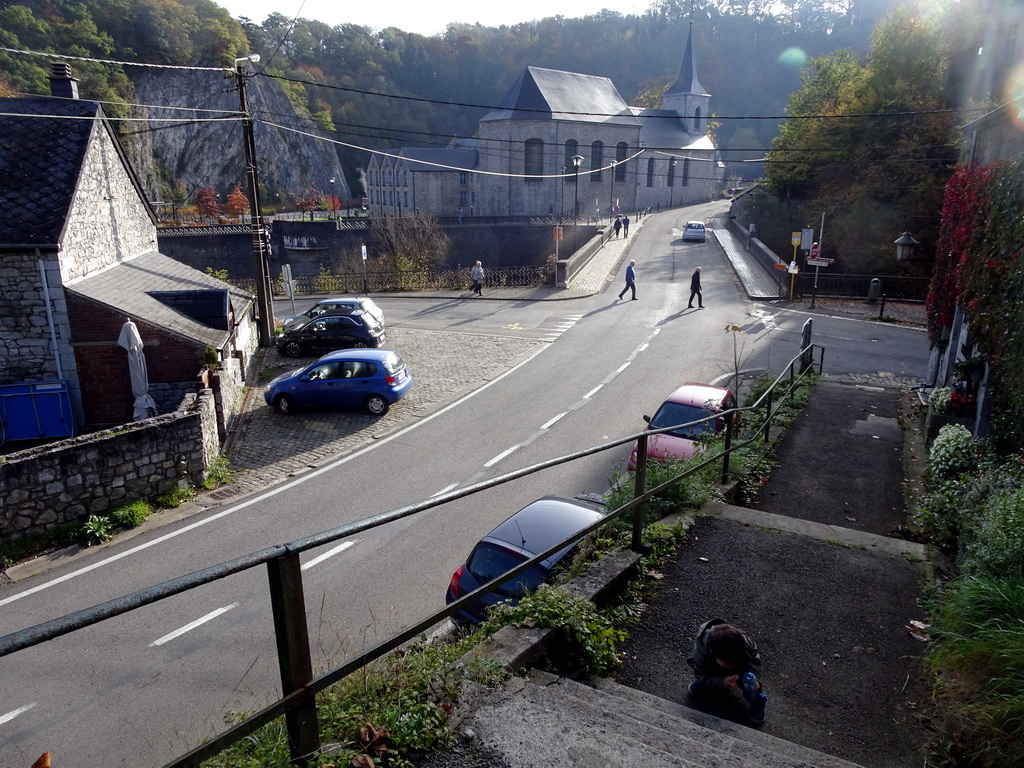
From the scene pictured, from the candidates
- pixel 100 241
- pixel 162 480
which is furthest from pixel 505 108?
pixel 162 480

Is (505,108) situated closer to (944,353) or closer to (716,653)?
(944,353)

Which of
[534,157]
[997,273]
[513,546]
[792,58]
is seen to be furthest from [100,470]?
[792,58]

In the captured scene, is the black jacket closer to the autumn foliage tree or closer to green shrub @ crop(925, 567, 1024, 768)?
green shrub @ crop(925, 567, 1024, 768)

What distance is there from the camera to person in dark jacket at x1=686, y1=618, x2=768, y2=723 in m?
3.60

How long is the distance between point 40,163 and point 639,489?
1780 centimetres

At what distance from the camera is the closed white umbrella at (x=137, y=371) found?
14.7 metres

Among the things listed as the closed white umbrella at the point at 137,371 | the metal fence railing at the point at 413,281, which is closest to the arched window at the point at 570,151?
the metal fence railing at the point at 413,281

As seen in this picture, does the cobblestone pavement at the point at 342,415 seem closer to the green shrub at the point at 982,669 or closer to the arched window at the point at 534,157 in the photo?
the green shrub at the point at 982,669

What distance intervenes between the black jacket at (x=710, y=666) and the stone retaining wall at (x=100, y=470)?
10812 mm

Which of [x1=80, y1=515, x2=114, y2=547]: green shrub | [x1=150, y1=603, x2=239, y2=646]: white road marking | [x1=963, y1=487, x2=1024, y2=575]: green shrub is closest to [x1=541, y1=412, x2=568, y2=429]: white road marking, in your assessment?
[x1=150, y1=603, x2=239, y2=646]: white road marking

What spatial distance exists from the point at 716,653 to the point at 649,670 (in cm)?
47

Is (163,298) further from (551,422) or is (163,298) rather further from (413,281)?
(413,281)

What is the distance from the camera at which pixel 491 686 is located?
3244mm

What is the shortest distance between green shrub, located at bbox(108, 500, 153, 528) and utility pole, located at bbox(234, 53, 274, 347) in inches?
439
